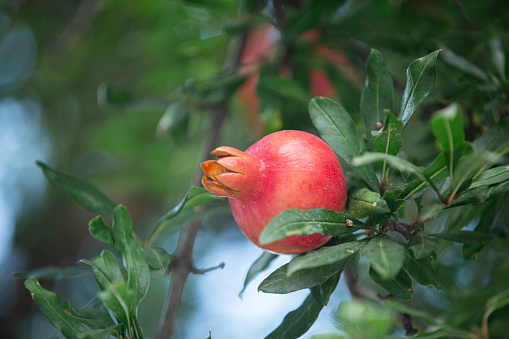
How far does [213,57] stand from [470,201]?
128cm

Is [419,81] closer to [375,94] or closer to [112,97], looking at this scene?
[375,94]

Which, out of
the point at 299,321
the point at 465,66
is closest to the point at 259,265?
the point at 299,321

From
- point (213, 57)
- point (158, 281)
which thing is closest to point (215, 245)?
point (158, 281)

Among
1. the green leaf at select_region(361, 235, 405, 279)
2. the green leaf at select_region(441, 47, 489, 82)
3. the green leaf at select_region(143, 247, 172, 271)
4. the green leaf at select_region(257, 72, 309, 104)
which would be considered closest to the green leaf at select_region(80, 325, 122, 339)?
the green leaf at select_region(143, 247, 172, 271)

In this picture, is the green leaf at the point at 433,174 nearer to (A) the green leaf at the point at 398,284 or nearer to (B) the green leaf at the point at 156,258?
(A) the green leaf at the point at 398,284

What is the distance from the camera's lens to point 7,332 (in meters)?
1.78

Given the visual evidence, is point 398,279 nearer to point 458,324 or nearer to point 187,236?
point 458,324

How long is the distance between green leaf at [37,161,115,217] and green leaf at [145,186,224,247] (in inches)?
4.4

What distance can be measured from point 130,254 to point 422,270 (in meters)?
0.43

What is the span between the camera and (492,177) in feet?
1.86

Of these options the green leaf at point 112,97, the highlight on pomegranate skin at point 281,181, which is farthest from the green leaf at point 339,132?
the green leaf at point 112,97

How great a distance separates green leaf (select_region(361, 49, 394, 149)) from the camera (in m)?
0.67

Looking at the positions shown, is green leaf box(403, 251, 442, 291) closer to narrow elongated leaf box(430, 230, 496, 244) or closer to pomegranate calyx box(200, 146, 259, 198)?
narrow elongated leaf box(430, 230, 496, 244)

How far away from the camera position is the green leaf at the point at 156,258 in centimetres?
69
